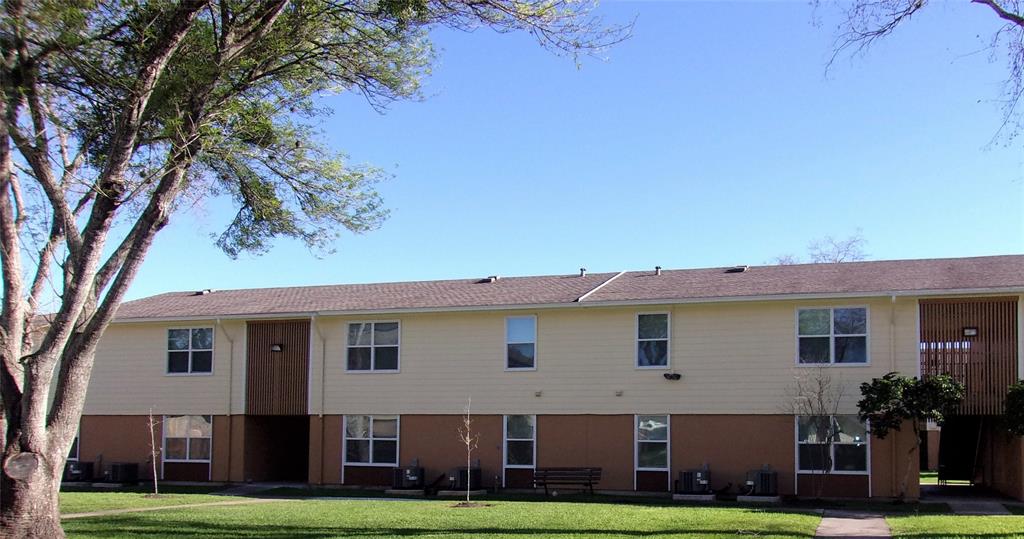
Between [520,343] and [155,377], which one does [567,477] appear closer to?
[520,343]

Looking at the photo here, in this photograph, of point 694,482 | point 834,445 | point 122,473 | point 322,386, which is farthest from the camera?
point 122,473

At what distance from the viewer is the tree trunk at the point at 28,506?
12812 millimetres

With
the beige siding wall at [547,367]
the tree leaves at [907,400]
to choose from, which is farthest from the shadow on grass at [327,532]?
the beige siding wall at [547,367]

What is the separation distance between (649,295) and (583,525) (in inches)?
357

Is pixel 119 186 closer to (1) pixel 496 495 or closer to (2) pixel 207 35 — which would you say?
(2) pixel 207 35

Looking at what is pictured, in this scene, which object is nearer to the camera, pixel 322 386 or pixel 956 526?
pixel 956 526

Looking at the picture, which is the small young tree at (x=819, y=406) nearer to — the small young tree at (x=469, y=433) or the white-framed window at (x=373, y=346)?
the small young tree at (x=469, y=433)

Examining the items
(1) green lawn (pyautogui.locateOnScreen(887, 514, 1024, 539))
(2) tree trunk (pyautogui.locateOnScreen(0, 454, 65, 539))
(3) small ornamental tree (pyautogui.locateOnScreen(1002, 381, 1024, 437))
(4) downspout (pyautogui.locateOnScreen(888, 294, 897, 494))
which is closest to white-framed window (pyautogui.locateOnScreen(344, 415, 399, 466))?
(4) downspout (pyautogui.locateOnScreen(888, 294, 897, 494))

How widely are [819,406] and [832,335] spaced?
1.61m

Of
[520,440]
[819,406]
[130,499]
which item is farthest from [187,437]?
[819,406]

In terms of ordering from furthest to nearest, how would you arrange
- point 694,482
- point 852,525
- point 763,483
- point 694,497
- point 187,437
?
point 187,437 → point 694,482 → point 694,497 → point 763,483 → point 852,525

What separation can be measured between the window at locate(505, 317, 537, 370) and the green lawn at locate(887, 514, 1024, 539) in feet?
32.1

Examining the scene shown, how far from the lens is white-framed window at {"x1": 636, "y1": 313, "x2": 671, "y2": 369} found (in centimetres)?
2425

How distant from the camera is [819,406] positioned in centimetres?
2239
